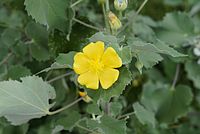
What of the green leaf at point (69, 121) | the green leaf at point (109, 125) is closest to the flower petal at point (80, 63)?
the green leaf at point (109, 125)

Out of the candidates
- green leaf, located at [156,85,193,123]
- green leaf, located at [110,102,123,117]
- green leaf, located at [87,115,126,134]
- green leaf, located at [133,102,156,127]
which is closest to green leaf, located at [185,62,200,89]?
green leaf, located at [156,85,193,123]

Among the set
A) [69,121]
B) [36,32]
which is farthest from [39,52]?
[69,121]

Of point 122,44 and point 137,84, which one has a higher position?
point 137,84

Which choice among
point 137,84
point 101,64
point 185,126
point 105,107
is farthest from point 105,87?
point 137,84

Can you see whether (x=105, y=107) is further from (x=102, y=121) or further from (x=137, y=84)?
(x=137, y=84)

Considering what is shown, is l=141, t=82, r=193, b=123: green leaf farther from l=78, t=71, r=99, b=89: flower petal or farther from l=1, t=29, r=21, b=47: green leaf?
l=78, t=71, r=99, b=89: flower petal

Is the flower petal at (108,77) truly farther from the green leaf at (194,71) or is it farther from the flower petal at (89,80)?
the green leaf at (194,71)

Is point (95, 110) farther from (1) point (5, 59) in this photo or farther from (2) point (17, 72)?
(1) point (5, 59)
